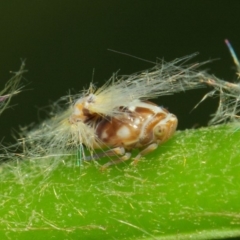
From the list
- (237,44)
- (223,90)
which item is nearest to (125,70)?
(237,44)

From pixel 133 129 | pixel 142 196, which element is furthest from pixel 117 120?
pixel 142 196

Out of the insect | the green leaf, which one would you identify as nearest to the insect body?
the insect

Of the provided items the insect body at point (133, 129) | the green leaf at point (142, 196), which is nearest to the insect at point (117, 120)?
the insect body at point (133, 129)

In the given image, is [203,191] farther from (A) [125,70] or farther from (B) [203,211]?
(A) [125,70]

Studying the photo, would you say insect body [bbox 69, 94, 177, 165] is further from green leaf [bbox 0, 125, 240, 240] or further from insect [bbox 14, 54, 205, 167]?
green leaf [bbox 0, 125, 240, 240]

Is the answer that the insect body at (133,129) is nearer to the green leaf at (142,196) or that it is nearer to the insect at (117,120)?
the insect at (117,120)

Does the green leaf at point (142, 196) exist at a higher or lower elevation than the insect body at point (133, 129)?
lower

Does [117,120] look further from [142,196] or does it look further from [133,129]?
[142,196]
